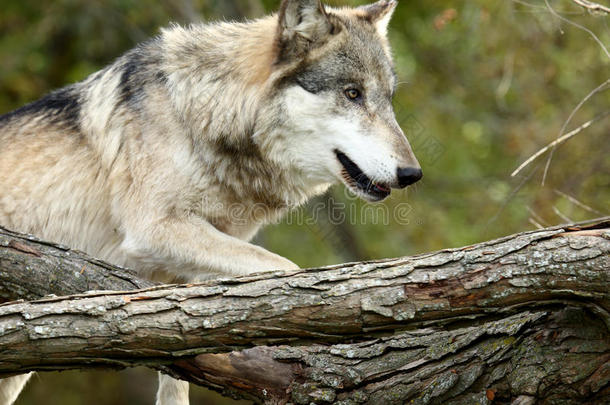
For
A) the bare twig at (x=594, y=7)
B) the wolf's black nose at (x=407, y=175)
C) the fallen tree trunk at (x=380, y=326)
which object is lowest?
the fallen tree trunk at (x=380, y=326)

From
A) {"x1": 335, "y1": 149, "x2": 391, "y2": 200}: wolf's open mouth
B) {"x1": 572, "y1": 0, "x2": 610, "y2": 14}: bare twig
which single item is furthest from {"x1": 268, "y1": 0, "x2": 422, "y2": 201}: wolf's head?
{"x1": 572, "y1": 0, "x2": 610, "y2": 14}: bare twig

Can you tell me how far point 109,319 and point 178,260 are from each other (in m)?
1.31

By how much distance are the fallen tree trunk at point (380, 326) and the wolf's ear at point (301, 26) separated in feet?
5.79

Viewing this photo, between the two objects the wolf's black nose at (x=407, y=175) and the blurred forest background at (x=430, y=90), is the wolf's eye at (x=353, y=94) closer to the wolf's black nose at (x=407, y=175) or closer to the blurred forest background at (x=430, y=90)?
the wolf's black nose at (x=407, y=175)

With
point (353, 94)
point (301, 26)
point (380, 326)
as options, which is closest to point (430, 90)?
point (353, 94)

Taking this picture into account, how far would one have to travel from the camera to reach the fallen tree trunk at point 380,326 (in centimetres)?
281

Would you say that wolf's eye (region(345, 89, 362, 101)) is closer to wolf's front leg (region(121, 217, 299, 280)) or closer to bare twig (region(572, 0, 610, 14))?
wolf's front leg (region(121, 217, 299, 280))

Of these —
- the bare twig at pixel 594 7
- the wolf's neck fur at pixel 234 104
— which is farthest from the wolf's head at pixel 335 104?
the bare twig at pixel 594 7

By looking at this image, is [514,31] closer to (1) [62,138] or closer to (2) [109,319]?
(1) [62,138]

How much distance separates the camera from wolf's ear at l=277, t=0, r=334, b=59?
4.18m

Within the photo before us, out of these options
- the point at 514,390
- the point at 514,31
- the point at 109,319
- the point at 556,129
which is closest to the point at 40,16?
the point at 514,31

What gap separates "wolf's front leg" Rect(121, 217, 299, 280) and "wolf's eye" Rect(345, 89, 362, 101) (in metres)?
1.04

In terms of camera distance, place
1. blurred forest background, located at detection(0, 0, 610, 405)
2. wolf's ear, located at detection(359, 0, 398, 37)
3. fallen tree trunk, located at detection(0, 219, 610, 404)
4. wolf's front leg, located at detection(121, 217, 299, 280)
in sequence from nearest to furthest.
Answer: fallen tree trunk, located at detection(0, 219, 610, 404) → wolf's front leg, located at detection(121, 217, 299, 280) → wolf's ear, located at detection(359, 0, 398, 37) → blurred forest background, located at detection(0, 0, 610, 405)

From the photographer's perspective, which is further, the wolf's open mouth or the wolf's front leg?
the wolf's open mouth
